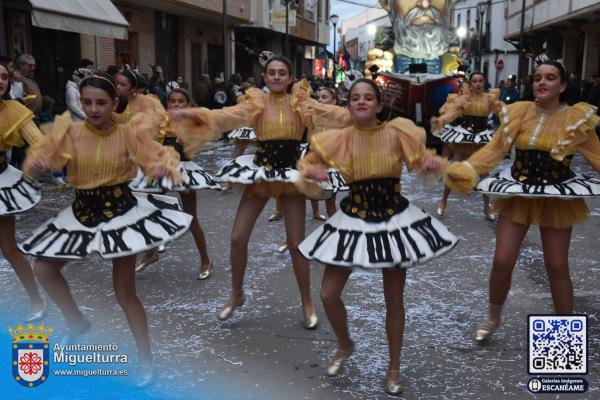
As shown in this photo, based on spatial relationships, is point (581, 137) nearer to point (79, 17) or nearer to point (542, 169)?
point (542, 169)

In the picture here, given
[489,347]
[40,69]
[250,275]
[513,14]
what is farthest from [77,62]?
[513,14]

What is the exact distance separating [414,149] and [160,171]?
1.51 meters

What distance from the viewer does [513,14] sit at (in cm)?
3709

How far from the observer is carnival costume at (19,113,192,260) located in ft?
12.4

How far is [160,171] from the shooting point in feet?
12.4

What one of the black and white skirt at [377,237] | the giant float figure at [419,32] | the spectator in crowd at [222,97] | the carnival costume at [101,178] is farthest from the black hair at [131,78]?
the spectator in crowd at [222,97]

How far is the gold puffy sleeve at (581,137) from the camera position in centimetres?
423

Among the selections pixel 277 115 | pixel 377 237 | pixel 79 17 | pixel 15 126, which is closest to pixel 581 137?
pixel 377 237

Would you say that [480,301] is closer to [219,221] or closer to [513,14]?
[219,221]

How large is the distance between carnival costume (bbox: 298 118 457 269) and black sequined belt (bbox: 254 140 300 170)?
1.09 meters

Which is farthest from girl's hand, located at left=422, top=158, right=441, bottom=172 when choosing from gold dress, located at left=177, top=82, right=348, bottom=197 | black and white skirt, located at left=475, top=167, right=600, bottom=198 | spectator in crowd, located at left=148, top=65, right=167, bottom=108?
spectator in crowd, located at left=148, top=65, right=167, bottom=108

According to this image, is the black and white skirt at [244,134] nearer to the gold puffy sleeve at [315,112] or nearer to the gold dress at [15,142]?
the gold puffy sleeve at [315,112]

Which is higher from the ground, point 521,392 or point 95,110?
point 95,110

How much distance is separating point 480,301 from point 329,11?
49769 mm
